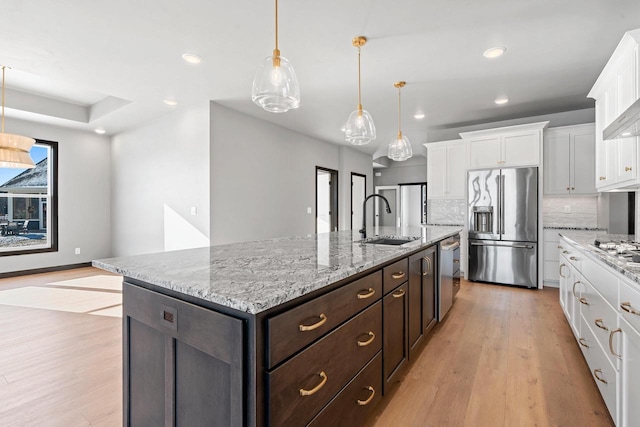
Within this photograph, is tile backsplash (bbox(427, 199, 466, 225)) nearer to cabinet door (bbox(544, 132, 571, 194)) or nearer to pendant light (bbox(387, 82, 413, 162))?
cabinet door (bbox(544, 132, 571, 194))

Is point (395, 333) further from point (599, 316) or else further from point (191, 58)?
point (191, 58)

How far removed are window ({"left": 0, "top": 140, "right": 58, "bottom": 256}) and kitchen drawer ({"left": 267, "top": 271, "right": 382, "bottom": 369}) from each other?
20.9 feet

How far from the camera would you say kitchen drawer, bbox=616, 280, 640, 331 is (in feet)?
4.13

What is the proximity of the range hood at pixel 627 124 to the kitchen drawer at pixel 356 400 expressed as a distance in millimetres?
1841

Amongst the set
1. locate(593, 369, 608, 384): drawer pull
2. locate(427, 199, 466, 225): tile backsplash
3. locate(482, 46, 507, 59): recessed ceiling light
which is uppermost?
locate(482, 46, 507, 59): recessed ceiling light

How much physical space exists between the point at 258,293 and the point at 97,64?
362 cm

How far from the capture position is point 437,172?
537cm

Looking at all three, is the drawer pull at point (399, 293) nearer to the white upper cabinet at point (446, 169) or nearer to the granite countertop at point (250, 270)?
the granite countertop at point (250, 270)

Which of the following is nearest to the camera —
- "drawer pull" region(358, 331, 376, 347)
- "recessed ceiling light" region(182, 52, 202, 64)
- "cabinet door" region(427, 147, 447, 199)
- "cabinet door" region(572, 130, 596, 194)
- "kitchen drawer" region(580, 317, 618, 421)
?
"drawer pull" region(358, 331, 376, 347)

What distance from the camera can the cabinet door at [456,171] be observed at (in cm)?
509

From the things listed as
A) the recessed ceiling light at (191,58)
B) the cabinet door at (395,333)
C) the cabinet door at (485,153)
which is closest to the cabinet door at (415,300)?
the cabinet door at (395,333)

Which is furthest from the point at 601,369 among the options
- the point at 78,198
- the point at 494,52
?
→ the point at 78,198

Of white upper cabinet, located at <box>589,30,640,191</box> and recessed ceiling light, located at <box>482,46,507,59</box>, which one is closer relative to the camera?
white upper cabinet, located at <box>589,30,640,191</box>

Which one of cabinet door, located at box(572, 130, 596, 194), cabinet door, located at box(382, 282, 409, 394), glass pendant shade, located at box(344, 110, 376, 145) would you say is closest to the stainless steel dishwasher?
cabinet door, located at box(382, 282, 409, 394)
